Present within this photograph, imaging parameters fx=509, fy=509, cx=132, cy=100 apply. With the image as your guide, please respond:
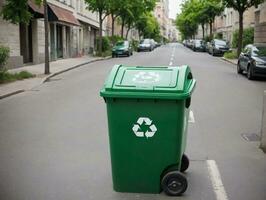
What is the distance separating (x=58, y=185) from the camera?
5.81m

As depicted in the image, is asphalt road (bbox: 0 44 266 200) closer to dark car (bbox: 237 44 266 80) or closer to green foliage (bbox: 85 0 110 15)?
dark car (bbox: 237 44 266 80)

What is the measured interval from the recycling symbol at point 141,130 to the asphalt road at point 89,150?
0.68 metres

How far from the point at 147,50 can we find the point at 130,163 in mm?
58411

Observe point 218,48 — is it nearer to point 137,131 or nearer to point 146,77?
point 146,77

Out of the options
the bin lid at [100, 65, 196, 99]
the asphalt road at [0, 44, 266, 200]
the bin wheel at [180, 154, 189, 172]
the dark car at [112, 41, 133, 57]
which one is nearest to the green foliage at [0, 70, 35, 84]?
the asphalt road at [0, 44, 266, 200]

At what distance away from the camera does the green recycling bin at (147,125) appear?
16.8 ft

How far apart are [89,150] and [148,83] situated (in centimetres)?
267

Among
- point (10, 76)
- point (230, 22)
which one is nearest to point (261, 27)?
point (10, 76)

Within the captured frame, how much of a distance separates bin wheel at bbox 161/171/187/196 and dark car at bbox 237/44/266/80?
15387mm

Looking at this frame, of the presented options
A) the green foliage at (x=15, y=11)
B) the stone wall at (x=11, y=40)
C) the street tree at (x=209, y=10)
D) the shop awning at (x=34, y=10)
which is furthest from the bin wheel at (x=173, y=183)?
the street tree at (x=209, y=10)

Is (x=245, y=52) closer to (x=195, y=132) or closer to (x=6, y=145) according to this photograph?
(x=195, y=132)

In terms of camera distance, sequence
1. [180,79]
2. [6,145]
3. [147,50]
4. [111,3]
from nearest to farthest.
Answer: [180,79] → [6,145] → [111,3] → [147,50]

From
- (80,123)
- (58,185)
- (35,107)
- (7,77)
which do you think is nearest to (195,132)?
(80,123)

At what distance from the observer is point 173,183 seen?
17.5 feet
